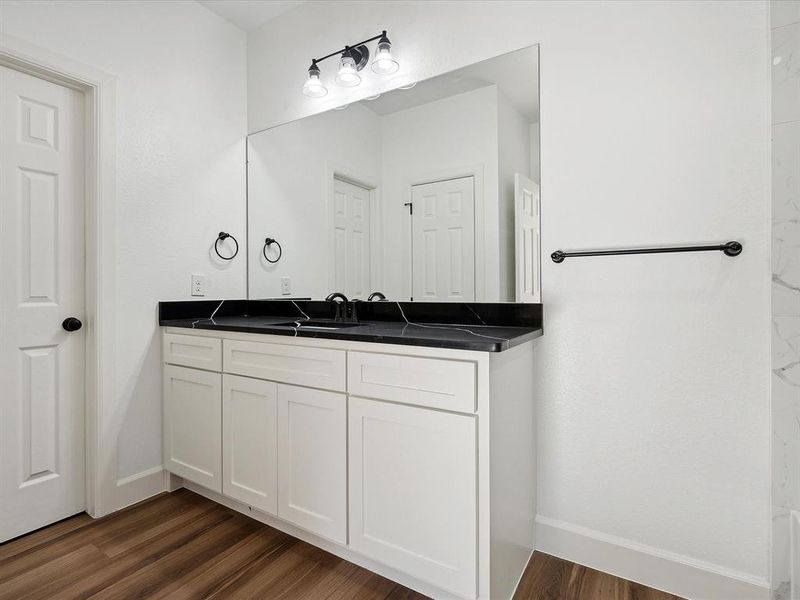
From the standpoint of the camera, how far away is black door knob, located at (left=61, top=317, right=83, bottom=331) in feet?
6.35

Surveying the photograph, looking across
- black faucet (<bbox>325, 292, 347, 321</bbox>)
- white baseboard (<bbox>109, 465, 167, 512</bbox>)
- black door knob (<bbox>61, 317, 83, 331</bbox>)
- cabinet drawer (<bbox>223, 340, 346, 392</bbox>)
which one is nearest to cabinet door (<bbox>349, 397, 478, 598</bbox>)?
cabinet drawer (<bbox>223, 340, 346, 392</bbox>)

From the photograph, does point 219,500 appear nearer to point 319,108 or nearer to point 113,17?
point 319,108

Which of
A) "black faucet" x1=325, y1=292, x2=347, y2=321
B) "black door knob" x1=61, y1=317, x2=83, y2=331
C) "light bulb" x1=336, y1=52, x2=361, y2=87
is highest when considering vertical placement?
"light bulb" x1=336, y1=52, x2=361, y2=87

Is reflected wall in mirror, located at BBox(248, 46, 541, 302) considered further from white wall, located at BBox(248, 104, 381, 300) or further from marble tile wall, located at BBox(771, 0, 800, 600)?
marble tile wall, located at BBox(771, 0, 800, 600)

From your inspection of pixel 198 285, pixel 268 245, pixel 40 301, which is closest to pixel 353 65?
pixel 268 245

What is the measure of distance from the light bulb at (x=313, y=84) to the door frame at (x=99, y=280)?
2.91 ft

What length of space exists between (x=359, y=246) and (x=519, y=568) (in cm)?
152

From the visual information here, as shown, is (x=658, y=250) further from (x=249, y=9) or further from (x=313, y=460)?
(x=249, y=9)

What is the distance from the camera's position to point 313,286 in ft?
7.79

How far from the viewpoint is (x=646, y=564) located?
1527 mm

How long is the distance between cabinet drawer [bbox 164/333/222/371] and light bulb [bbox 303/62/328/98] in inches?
52.5

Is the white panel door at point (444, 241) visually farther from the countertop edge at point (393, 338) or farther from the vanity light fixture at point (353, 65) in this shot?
the vanity light fixture at point (353, 65)

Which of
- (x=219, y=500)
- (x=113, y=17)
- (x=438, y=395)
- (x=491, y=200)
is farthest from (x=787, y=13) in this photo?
(x=219, y=500)

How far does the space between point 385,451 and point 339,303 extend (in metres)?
0.87
